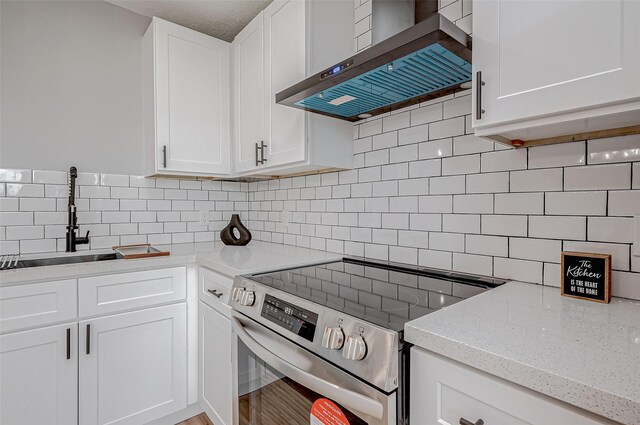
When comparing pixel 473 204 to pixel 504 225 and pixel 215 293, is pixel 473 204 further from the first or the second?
pixel 215 293

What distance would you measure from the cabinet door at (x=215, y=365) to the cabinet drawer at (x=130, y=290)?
19cm

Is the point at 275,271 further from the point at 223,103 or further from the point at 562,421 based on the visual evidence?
the point at 223,103

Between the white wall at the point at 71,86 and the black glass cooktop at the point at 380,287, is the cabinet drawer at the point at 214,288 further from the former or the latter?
the white wall at the point at 71,86

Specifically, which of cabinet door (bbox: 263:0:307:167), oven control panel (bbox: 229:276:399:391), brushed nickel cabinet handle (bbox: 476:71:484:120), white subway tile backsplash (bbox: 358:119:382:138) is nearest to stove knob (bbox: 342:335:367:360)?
oven control panel (bbox: 229:276:399:391)

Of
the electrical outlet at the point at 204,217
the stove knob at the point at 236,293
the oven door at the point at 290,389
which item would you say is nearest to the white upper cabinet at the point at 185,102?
the electrical outlet at the point at 204,217

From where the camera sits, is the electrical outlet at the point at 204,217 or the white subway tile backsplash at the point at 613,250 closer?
the white subway tile backsplash at the point at 613,250

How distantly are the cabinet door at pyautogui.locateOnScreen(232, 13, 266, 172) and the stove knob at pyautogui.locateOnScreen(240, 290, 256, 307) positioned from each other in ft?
3.14

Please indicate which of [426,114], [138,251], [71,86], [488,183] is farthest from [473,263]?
[71,86]

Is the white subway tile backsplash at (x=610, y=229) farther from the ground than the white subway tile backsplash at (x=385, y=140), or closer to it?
closer to it

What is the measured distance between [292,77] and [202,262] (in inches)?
44.0

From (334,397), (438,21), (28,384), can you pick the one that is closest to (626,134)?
(438,21)

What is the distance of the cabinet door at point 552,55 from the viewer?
723 mm

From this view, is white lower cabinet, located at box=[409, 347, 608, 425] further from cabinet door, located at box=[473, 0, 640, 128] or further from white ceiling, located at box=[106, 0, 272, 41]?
white ceiling, located at box=[106, 0, 272, 41]

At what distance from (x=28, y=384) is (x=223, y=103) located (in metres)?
1.86
